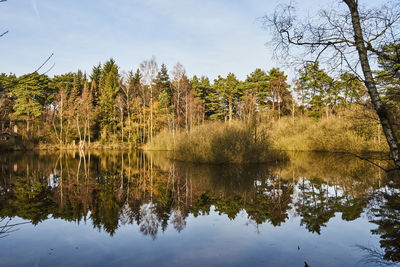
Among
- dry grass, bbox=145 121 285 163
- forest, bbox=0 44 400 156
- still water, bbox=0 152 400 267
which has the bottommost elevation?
still water, bbox=0 152 400 267

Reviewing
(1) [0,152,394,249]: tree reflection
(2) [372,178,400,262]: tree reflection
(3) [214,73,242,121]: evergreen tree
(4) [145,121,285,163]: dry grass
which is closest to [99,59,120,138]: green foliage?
(3) [214,73,242,121]: evergreen tree

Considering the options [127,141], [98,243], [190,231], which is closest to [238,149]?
[190,231]

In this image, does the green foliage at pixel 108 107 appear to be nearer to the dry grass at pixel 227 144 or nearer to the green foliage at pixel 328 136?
the green foliage at pixel 328 136

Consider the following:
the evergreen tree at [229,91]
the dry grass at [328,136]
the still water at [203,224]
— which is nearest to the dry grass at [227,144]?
the still water at [203,224]

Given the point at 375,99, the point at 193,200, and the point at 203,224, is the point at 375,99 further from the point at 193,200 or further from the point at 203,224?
the point at 193,200

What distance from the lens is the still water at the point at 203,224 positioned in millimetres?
4531

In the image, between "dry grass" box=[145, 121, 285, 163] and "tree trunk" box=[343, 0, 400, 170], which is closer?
"tree trunk" box=[343, 0, 400, 170]

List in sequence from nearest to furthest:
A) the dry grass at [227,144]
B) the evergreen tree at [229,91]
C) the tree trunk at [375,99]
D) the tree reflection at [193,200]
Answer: the tree trunk at [375,99], the tree reflection at [193,200], the dry grass at [227,144], the evergreen tree at [229,91]

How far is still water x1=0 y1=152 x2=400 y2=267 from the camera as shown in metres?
4.53

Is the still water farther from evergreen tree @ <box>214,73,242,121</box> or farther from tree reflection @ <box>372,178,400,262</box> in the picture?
evergreen tree @ <box>214,73,242,121</box>

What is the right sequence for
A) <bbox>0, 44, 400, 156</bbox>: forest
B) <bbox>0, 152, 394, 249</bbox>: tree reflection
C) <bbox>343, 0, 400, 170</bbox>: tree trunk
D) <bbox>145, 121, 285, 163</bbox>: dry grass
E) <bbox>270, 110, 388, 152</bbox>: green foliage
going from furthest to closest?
1. <bbox>0, 44, 400, 156</bbox>: forest
2. <bbox>270, 110, 388, 152</bbox>: green foliage
3. <bbox>145, 121, 285, 163</bbox>: dry grass
4. <bbox>0, 152, 394, 249</bbox>: tree reflection
5. <bbox>343, 0, 400, 170</bbox>: tree trunk

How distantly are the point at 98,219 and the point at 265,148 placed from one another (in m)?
12.9

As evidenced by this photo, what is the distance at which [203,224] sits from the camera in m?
6.35

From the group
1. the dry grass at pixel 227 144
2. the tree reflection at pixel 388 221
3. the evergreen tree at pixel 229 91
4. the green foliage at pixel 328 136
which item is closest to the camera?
the tree reflection at pixel 388 221
